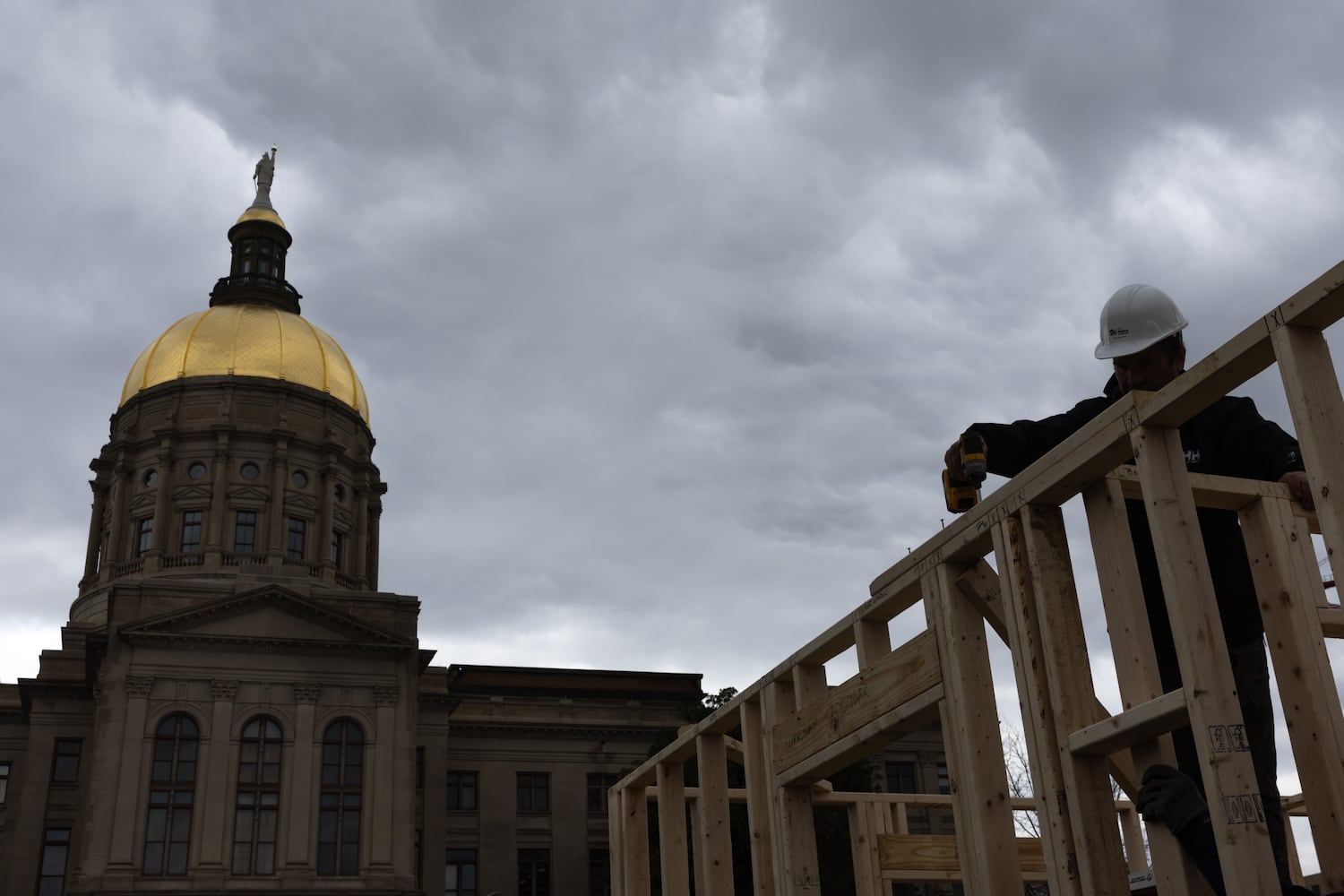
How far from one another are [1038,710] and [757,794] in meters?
4.67

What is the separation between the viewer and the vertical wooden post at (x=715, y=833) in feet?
39.3

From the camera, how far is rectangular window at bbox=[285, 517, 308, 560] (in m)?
67.5

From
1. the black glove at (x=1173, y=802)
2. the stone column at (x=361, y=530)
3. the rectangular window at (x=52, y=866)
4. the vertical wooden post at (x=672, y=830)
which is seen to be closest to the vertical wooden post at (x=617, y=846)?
the vertical wooden post at (x=672, y=830)

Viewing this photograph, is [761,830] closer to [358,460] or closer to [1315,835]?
[1315,835]

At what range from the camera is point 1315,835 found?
664 cm

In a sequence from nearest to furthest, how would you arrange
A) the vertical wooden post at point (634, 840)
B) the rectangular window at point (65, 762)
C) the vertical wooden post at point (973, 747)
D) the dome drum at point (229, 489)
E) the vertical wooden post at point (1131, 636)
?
the vertical wooden post at point (1131, 636) → the vertical wooden post at point (973, 747) → the vertical wooden post at point (634, 840) → the rectangular window at point (65, 762) → the dome drum at point (229, 489)

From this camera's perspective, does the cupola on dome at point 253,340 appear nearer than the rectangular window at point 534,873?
No

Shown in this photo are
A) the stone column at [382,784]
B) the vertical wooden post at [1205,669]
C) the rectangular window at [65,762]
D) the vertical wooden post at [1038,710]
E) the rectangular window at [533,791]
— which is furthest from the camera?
the rectangular window at [533,791]

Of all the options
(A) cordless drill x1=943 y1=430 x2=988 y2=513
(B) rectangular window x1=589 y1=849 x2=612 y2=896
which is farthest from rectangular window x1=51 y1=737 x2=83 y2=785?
(A) cordless drill x1=943 y1=430 x2=988 y2=513

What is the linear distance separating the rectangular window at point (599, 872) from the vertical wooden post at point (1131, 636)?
57500mm

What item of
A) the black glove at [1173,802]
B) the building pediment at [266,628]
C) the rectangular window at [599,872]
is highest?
the building pediment at [266,628]

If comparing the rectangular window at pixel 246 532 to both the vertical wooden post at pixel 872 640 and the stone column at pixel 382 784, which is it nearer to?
the stone column at pixel 382 784

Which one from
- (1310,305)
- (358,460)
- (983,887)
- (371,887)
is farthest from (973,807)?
(358,460)

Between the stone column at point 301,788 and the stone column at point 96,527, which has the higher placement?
the stone column at point 96,527
